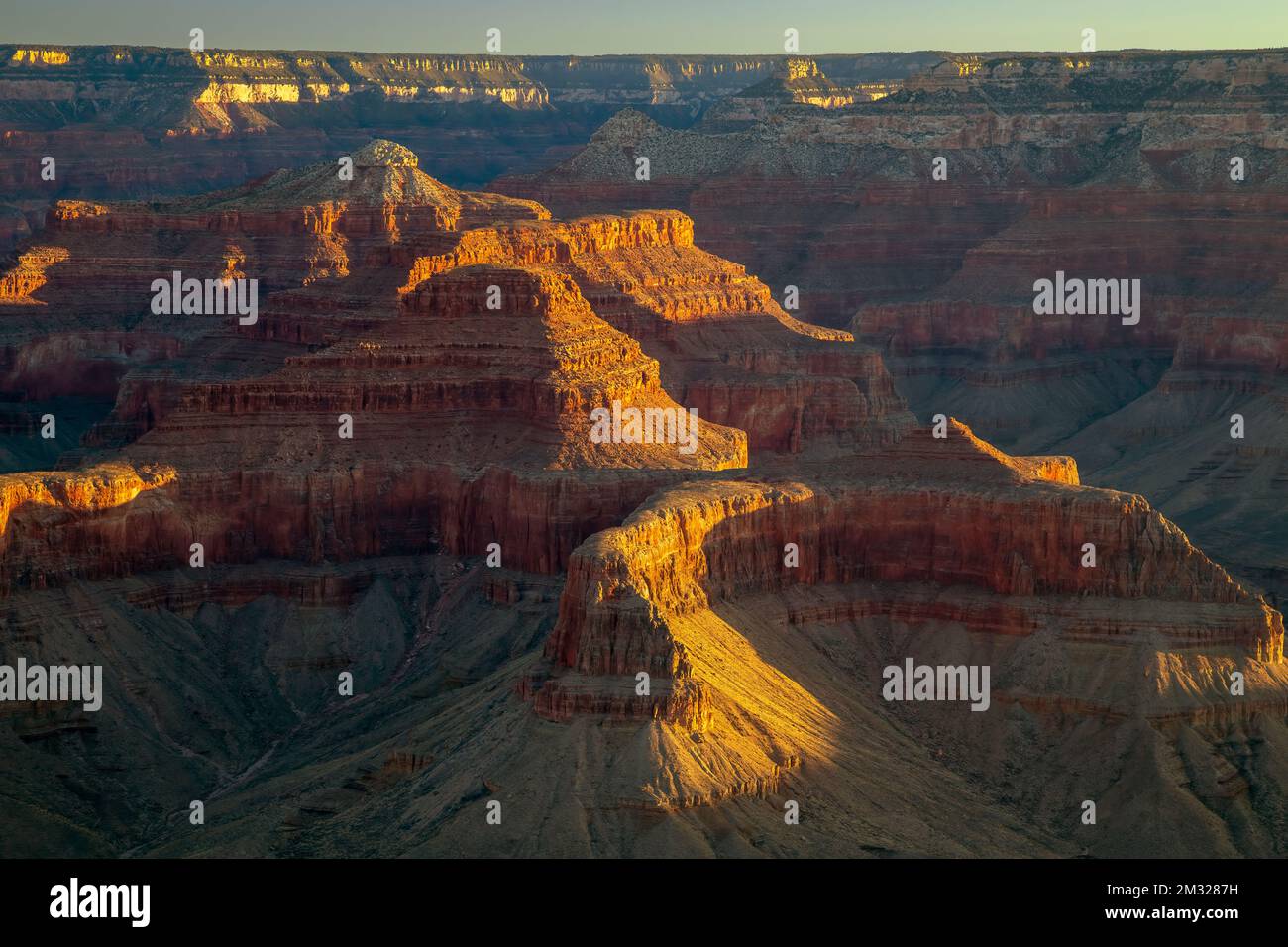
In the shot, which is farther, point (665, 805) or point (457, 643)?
point (457, 643)

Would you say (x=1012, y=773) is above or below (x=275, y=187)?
below

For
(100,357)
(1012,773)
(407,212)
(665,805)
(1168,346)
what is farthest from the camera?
(1168,346)

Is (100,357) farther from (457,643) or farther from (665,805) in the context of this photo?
(665,805)

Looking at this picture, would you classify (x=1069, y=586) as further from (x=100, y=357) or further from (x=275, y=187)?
(x=275, y=187)

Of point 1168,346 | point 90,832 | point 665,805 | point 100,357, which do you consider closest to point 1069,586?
point 665,805

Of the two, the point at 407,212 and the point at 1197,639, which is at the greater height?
the point at 407,212

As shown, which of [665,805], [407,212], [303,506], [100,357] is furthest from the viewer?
[407,212]

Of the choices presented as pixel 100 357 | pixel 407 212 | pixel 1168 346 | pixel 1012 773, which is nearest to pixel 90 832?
pixel 1012 773

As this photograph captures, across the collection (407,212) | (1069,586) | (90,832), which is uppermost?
(407,212)

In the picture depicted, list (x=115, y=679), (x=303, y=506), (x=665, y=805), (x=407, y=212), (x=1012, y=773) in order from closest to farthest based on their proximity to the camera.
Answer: (x=665, y=805) → (x=1012, y=773) → (x=115, y=679) → (x=303, y=506) → (x=407, y=212)
